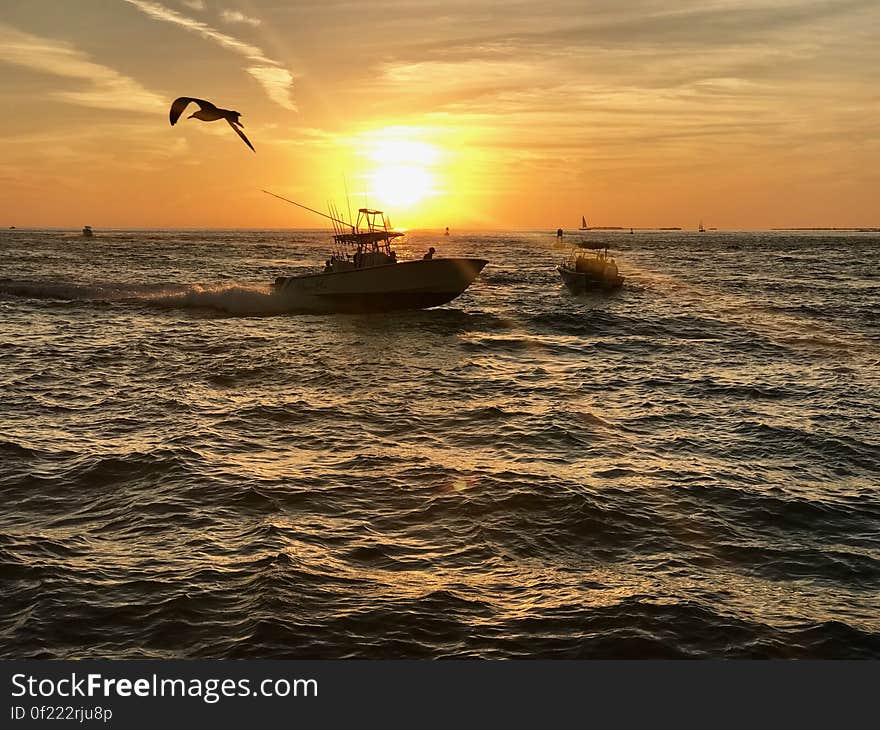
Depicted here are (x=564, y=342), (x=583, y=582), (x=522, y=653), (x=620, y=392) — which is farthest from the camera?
(x=564, y=342)

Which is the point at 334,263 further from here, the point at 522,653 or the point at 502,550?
the point at 522,653

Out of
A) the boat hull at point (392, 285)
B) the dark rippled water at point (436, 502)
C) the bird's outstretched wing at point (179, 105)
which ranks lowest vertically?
the dark rippled water at point (436, 502)

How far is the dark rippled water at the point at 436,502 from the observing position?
9453 mm

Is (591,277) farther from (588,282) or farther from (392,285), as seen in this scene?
(392,285)

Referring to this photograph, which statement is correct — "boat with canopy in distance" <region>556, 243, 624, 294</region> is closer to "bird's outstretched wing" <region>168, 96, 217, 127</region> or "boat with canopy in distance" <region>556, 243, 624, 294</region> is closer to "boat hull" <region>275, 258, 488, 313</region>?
"boat hull" <region>275, 258, 488, 313</region>

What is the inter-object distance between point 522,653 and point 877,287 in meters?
70.5

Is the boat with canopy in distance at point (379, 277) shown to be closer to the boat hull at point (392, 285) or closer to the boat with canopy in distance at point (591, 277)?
the boat hull at point (392, 285)

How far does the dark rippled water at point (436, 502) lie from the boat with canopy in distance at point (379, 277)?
956cm

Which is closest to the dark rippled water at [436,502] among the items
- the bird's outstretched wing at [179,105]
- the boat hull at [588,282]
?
the bird's outstretched wing at [179,105]

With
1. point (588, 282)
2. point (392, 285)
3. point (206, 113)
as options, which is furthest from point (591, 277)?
point (206, 113)

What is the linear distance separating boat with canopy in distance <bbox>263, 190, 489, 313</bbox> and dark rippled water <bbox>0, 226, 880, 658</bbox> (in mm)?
9561

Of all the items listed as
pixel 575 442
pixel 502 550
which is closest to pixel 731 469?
pixel 575 442

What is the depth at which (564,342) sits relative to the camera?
121 ft

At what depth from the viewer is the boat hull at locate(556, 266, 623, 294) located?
60812 millimetres
